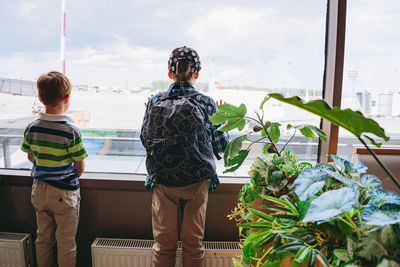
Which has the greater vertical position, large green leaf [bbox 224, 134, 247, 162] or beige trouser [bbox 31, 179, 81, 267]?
large green leaf [bbox 224, 134, 247, 162]

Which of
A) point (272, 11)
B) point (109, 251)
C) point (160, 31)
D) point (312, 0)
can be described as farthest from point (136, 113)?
point (312, 0)

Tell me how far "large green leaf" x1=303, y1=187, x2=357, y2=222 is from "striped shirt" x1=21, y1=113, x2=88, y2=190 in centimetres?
135

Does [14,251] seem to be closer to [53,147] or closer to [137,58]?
[53,147]

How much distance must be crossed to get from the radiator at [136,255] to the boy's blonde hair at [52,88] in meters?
0.90

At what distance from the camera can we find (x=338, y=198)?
0.59 m

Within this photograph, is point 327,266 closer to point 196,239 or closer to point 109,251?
point 196,239

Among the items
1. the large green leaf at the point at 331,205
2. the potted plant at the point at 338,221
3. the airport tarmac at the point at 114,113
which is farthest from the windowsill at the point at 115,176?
the large green leaf at the point at 331,205

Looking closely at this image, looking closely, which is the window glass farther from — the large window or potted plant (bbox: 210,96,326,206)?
potted plant (bbox: 210,96,326,206)

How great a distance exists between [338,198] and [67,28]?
2.04 m

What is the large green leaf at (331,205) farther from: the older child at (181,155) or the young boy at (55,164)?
the young boy at (55,164)

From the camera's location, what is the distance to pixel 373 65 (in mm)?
1933

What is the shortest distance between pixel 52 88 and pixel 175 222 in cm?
96

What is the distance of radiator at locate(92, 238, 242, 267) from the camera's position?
1.75m

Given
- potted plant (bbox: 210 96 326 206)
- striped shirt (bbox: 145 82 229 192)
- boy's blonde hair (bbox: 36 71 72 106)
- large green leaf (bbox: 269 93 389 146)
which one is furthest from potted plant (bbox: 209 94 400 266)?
boy's blonde hair (bbox: 36 71 72 106)
